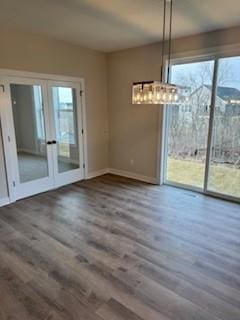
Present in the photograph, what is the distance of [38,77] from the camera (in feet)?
13.3

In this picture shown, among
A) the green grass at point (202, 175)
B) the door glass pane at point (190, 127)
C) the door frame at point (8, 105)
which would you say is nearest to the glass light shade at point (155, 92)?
the door glass pane at point (190, 127)

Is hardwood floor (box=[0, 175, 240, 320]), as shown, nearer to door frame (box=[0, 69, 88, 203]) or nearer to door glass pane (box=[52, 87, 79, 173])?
door frame (box=[0, 69, 88, 203])

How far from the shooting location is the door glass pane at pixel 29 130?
3879 millimetres

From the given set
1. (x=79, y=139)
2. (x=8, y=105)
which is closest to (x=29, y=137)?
(x=8, y=105)

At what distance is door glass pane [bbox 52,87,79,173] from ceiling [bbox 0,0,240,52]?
104 centimetres

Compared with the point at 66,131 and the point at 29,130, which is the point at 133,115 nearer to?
the point at 66,131

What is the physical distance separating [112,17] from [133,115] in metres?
2.17

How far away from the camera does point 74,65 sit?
4.59 metres

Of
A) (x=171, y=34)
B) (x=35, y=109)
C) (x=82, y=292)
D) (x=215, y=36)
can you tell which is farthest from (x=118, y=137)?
(x=82, y=292)

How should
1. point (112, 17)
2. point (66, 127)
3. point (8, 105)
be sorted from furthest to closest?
point (66, 127) → point (8, 105) → point (112, 17)

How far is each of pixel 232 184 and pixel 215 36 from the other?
8.20 ft

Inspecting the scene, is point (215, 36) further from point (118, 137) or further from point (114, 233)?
point (114, 233)

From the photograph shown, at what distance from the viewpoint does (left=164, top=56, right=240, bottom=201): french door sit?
3.78 metres

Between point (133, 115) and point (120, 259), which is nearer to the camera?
point (120, 259)
